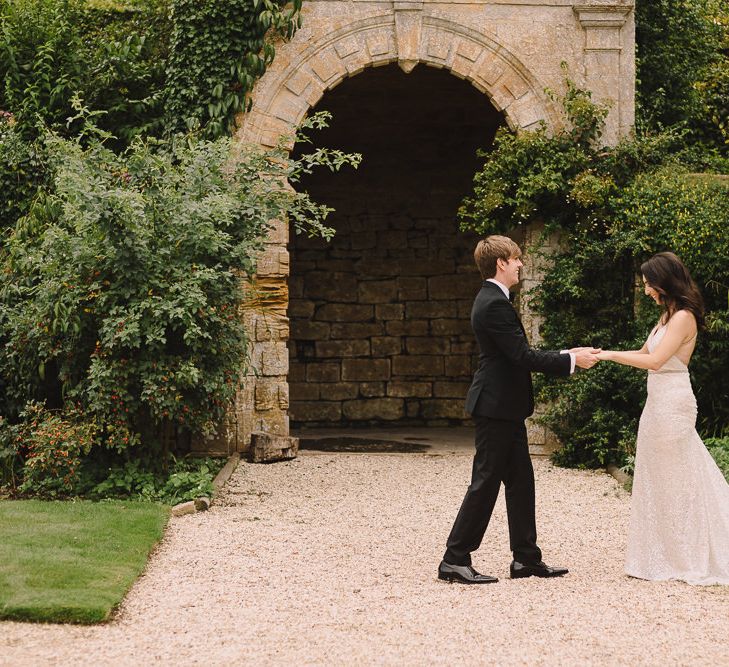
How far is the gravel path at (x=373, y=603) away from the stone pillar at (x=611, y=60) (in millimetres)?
4044

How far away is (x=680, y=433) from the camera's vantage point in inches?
208

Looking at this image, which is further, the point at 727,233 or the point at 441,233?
the point at 441,233

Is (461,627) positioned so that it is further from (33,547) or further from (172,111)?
(172,111)

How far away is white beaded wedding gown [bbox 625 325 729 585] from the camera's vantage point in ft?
17.2

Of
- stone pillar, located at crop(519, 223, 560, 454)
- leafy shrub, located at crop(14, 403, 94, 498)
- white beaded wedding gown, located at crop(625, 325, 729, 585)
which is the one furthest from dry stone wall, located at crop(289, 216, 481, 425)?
white beaded wedding gown, located at crop(625, 325, 729, 585)

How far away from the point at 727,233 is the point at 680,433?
149 inches

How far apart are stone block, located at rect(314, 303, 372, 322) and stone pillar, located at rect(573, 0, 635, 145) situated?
4663 millimetres

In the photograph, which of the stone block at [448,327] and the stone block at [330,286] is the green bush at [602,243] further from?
the stone block at [330,286]

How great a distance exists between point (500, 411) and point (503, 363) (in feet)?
0.77

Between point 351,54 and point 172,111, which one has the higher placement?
point 351,54

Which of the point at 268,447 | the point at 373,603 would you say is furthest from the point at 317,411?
the point at 373,603

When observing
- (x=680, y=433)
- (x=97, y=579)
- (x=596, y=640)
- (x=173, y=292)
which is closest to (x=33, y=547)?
(x=97, y=579)

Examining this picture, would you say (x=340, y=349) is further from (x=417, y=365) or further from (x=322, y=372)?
(x=417, y=365)

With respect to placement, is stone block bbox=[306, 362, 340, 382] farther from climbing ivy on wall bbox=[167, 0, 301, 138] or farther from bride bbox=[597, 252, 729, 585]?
bride bbox=[597, 252, 729, 585]
